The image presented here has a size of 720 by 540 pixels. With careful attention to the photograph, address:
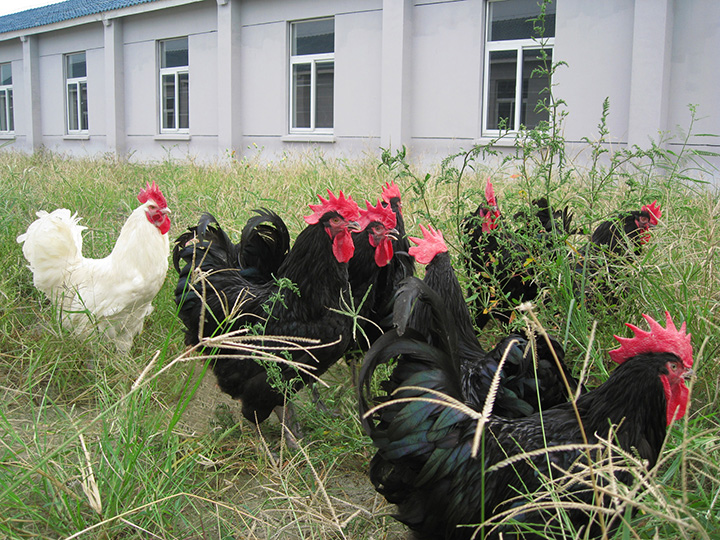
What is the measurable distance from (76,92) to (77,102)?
1.41ft

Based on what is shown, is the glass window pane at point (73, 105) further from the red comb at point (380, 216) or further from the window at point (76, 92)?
the red comb at point (380, 216)

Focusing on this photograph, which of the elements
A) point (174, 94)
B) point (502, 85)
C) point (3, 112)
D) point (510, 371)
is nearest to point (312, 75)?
point (502, 85)

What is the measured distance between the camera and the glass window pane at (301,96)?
489 inches

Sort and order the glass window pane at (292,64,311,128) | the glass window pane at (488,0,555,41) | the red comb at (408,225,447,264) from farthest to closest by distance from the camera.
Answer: the glass window pane at (292,64,311,128), the glass window pane at (488,0,555,41), the red comb at (408,225,447,264)

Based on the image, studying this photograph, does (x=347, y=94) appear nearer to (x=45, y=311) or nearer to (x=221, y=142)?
(x=221, y=142)

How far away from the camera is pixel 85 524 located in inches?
69.3

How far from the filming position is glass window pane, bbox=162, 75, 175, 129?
49.2ft

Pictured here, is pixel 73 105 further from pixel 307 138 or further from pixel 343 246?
pixel 343 246

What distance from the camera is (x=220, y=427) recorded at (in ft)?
9.21

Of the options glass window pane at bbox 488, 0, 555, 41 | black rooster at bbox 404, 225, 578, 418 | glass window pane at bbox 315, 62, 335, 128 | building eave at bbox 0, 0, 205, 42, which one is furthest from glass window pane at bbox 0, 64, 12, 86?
black rooster at bbox 404, 225, 578, 418

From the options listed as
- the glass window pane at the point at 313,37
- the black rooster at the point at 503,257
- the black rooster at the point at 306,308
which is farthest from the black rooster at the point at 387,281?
the glass window pane at the point at 313,37

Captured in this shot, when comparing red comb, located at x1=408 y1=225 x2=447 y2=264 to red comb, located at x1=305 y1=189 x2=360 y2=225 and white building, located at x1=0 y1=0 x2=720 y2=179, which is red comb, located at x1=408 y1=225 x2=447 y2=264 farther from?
white building, located at x1=0 y1=0 x2=720 y2=179

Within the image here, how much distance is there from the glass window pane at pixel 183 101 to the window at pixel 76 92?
469cm

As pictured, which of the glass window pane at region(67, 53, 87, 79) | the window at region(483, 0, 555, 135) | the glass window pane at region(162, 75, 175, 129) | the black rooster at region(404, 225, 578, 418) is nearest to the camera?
the black rooster at region(404, 225, 578, 418)
